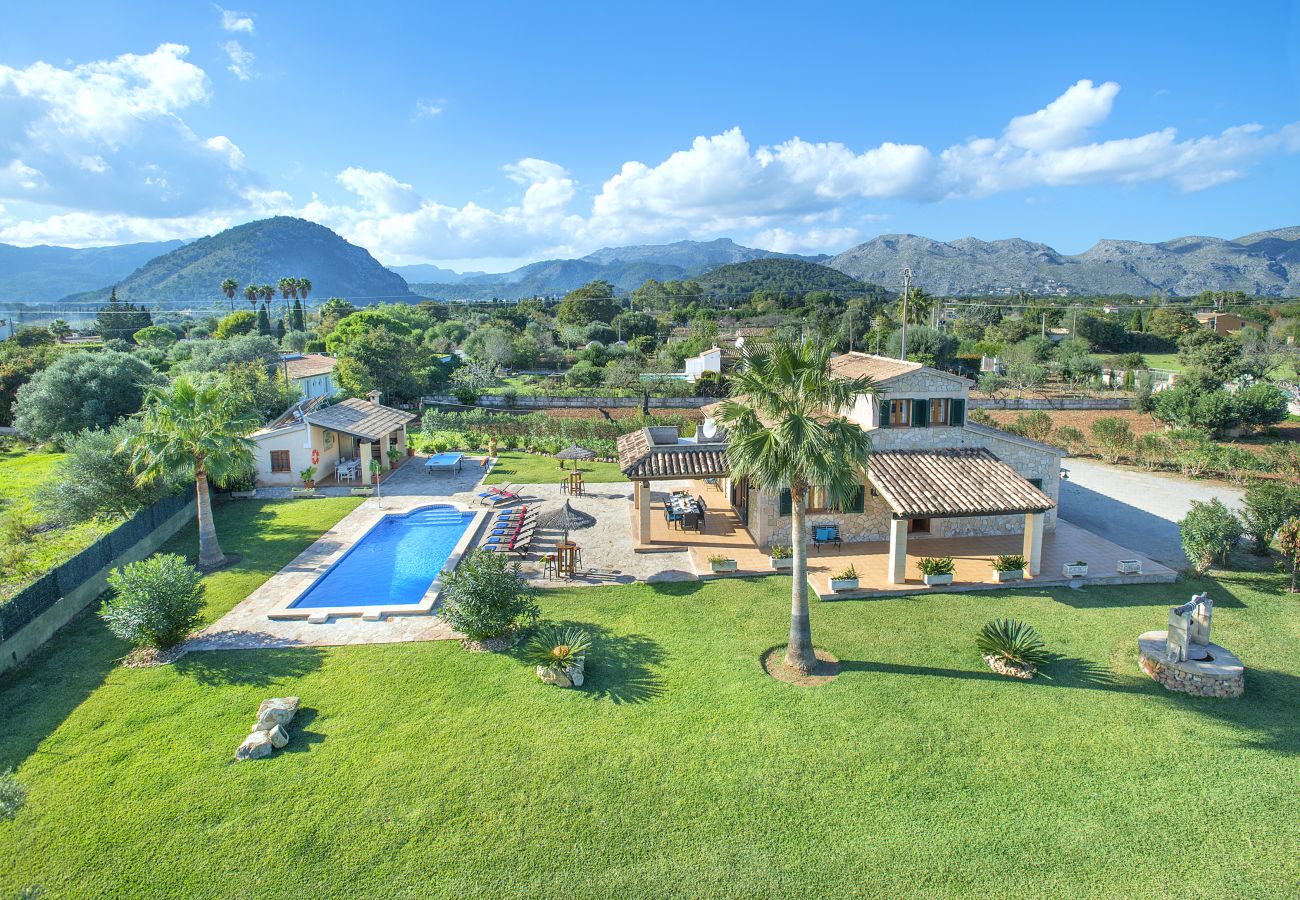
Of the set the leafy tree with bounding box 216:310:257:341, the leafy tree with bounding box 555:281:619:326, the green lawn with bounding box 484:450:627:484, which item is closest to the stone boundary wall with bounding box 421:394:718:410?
the green lawn with bounding box 484:450:627:484

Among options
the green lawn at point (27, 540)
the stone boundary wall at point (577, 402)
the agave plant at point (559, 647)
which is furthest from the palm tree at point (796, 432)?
the stone boundary wall at point (577, 402)

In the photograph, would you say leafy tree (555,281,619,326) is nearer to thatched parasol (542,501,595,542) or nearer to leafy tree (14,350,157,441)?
leafy tree (14,350,157,441)

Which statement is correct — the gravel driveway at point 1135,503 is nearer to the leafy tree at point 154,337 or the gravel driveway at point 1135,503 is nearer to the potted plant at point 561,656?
the potted plant at point 561,656

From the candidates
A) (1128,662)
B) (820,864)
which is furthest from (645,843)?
(1128,662)

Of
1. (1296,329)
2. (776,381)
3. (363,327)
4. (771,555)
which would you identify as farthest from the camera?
(1296,329)

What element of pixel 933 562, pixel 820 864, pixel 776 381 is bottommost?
pixel 820 864

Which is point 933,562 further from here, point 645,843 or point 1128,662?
point 645,843
